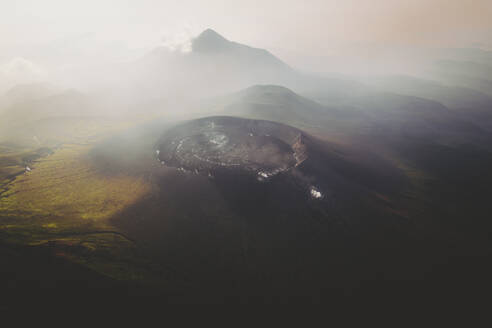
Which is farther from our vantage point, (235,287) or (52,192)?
(52,192)

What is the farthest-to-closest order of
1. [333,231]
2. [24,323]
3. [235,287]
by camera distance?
[333,231]
[235,287]
[24,323]

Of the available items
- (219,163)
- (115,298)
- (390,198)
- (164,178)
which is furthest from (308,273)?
(164,178)

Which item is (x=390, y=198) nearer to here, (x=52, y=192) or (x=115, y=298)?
(x=115, y=298)

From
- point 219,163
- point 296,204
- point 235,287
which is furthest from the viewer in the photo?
point 219,163

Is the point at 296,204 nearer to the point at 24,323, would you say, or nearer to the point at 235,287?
the point at 235,287

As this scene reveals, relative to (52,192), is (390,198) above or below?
above

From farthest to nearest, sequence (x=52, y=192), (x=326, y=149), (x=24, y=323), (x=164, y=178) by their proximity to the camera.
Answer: (x=326, y=149)
(x=164, y=178)
(x=52, y=192)
(x=24, y=323)

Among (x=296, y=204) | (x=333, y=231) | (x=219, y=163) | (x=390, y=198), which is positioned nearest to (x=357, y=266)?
(x=333, y=231)

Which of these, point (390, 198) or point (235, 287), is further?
point (390, 198)

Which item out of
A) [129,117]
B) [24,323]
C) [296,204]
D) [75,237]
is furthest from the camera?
[129,117]
